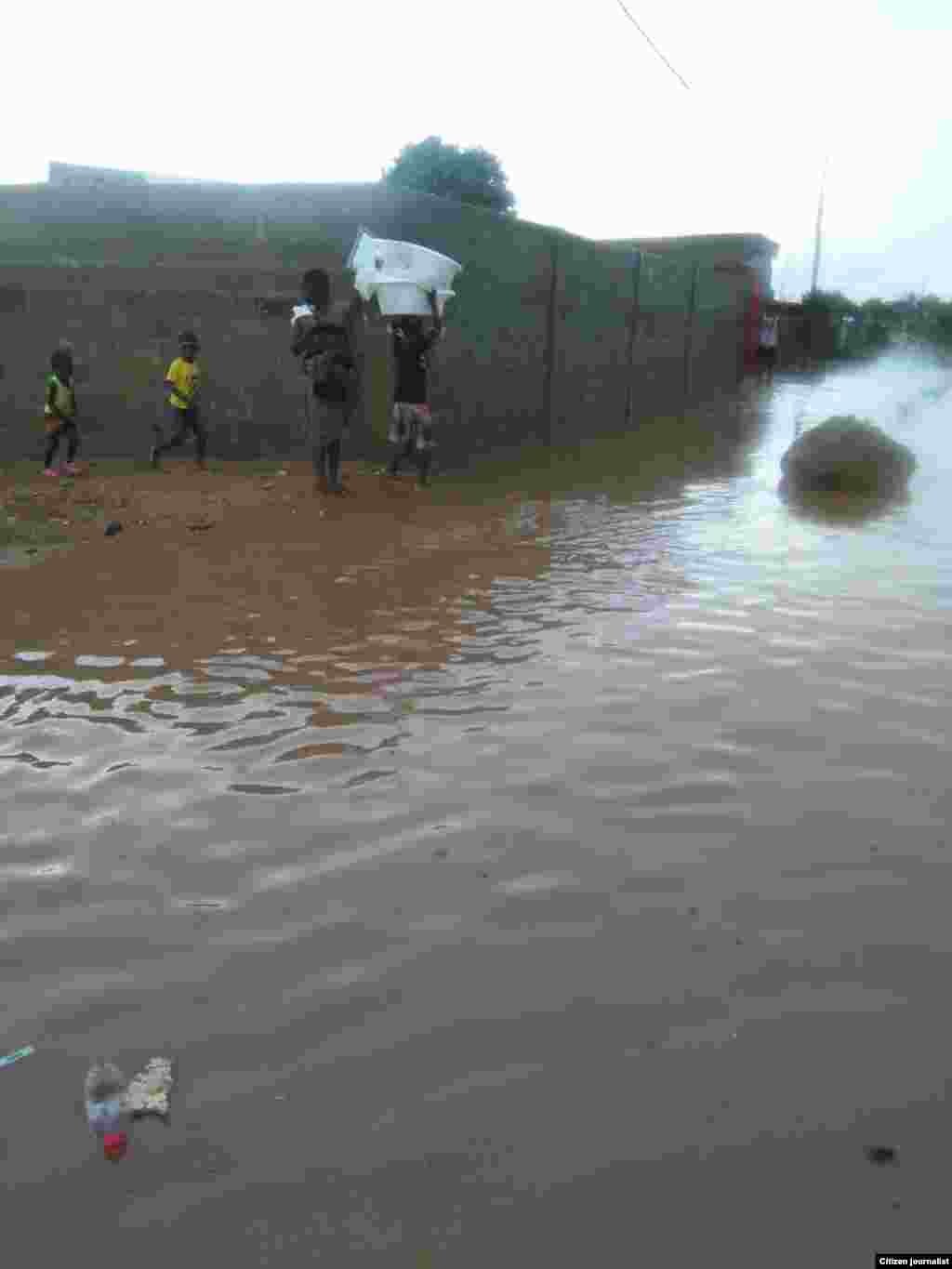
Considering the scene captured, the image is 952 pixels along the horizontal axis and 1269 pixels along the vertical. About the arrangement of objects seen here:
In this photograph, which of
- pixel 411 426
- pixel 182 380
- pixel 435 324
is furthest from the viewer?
pixel 182 380

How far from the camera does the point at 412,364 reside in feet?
33.6

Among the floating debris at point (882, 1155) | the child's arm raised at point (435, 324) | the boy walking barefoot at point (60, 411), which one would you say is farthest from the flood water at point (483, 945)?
the boy walking barefoot at point (60, 411)

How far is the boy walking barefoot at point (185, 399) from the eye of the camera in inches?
415

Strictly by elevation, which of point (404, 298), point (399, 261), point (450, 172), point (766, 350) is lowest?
point (404, 298)

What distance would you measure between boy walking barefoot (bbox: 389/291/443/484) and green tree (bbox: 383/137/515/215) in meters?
27.5

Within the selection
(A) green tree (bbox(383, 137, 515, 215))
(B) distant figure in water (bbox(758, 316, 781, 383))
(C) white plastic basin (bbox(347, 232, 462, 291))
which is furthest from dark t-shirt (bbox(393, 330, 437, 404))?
(A) green tree (bbox(383, 137, 515, 215))

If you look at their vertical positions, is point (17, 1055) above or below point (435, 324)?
below

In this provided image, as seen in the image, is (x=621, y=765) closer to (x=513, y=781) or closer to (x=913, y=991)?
(x=513, y=781)

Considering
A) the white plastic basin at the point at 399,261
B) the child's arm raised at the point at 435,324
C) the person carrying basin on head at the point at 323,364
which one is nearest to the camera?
the person carrying basin on head at the point at 323,364

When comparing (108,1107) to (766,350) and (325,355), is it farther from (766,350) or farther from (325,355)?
(766,350)

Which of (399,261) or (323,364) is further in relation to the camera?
(399,261)

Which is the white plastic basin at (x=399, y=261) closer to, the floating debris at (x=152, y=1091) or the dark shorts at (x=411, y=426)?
the dark shorts at (x=411, y=426)

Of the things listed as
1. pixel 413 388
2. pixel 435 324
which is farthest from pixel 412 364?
pixel 435 324

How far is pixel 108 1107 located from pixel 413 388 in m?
8.67
